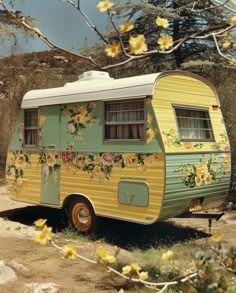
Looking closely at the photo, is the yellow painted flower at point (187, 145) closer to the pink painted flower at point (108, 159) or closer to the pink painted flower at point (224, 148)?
the pink painted flower at point (224, 148)

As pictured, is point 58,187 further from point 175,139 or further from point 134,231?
point 175,139

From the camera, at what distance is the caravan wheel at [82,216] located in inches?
294

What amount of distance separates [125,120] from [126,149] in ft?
1.48

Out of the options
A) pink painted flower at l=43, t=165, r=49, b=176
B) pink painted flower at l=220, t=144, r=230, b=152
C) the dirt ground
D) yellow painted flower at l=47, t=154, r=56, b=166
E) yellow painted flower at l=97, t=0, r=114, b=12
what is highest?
yellow painted flower at l=97, t=0, r=114, b=12

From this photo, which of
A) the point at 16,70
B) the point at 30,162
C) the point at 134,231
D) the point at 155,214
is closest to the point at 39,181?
the point at 30,162

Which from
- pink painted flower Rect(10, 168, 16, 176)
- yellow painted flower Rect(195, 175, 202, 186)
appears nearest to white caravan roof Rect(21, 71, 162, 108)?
pink painted flower Rect(10, 168, 16, 176)

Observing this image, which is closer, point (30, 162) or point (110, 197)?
point (110, 197)

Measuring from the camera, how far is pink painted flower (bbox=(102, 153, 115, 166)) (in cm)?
→ 711

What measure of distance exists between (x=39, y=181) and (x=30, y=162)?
17.0 inches

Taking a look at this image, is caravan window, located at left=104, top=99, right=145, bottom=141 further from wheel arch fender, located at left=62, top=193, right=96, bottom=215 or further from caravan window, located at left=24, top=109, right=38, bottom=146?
caravan window, located at left=24, top=109, right=38, bottom=146

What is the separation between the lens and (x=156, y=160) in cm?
649

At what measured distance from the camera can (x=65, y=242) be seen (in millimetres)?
7020

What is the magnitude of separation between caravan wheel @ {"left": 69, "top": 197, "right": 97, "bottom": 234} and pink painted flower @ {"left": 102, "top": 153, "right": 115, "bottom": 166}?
2.52 feet

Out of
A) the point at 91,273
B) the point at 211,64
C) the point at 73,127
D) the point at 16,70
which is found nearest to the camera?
the point at 91,273
